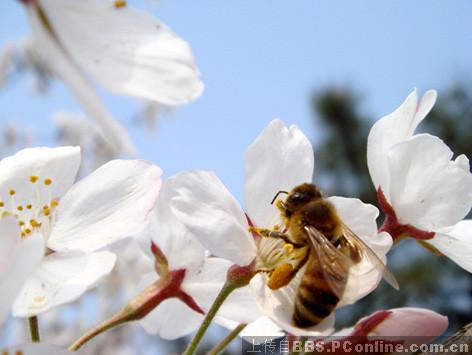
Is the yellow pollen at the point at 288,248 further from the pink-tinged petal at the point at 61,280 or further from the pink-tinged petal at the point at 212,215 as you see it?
the pink-tinged petal at the point at 61,280

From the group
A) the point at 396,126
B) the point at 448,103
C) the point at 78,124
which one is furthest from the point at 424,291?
the point at 396,126

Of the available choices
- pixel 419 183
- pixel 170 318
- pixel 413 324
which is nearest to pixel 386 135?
pixel 419 183

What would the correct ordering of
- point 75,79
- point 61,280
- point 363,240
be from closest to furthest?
point 75,79
point 61,280
point 363,240

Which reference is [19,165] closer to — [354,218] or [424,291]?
[354,218]

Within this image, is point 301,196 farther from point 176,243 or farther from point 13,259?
point 13,259

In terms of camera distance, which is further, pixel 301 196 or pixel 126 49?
pixel 301 196

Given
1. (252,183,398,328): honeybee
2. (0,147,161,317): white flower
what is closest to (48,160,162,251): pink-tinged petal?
(0,147,161,317): white flower

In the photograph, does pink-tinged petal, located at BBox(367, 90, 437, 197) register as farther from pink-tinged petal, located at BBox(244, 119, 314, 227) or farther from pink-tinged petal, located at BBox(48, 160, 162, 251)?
pink-tinged petal, located at BBox(48, 160, 162, 251)
